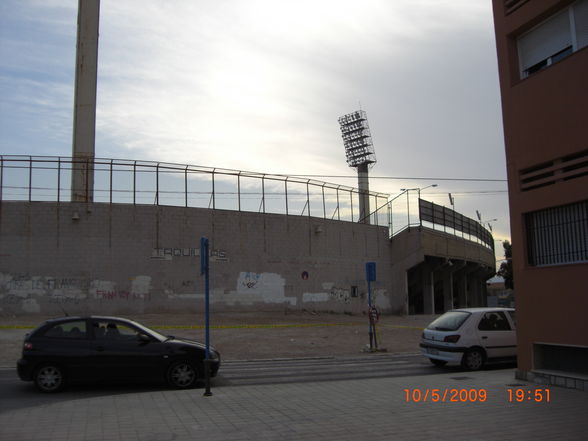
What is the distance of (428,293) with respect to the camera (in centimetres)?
4659

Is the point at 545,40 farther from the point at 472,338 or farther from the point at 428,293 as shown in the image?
the point at 428,293

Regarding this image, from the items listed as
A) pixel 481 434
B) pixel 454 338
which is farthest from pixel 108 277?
pixel 481 434

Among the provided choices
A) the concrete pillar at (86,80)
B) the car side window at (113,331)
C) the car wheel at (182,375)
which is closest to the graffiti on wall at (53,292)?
the concrete pillar at (86,80)

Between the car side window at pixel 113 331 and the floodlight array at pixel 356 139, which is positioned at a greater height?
the floodlight array at pixel 356 139

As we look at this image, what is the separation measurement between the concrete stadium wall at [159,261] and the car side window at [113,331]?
19192 millimetres

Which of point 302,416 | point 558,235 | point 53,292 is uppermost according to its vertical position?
point 558,235

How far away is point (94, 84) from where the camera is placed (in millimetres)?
37625

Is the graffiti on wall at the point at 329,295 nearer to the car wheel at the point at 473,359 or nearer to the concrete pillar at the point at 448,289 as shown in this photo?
the concrete pillar at the point at 448,289

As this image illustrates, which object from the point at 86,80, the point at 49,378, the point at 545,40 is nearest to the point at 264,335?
the point at 49,378

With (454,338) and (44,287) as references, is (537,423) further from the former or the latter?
(44,287)

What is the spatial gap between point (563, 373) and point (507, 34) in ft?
21.9

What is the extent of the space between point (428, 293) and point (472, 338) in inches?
1338

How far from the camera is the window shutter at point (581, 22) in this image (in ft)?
32.4

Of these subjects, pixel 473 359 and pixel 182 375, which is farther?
pixel 473 359
